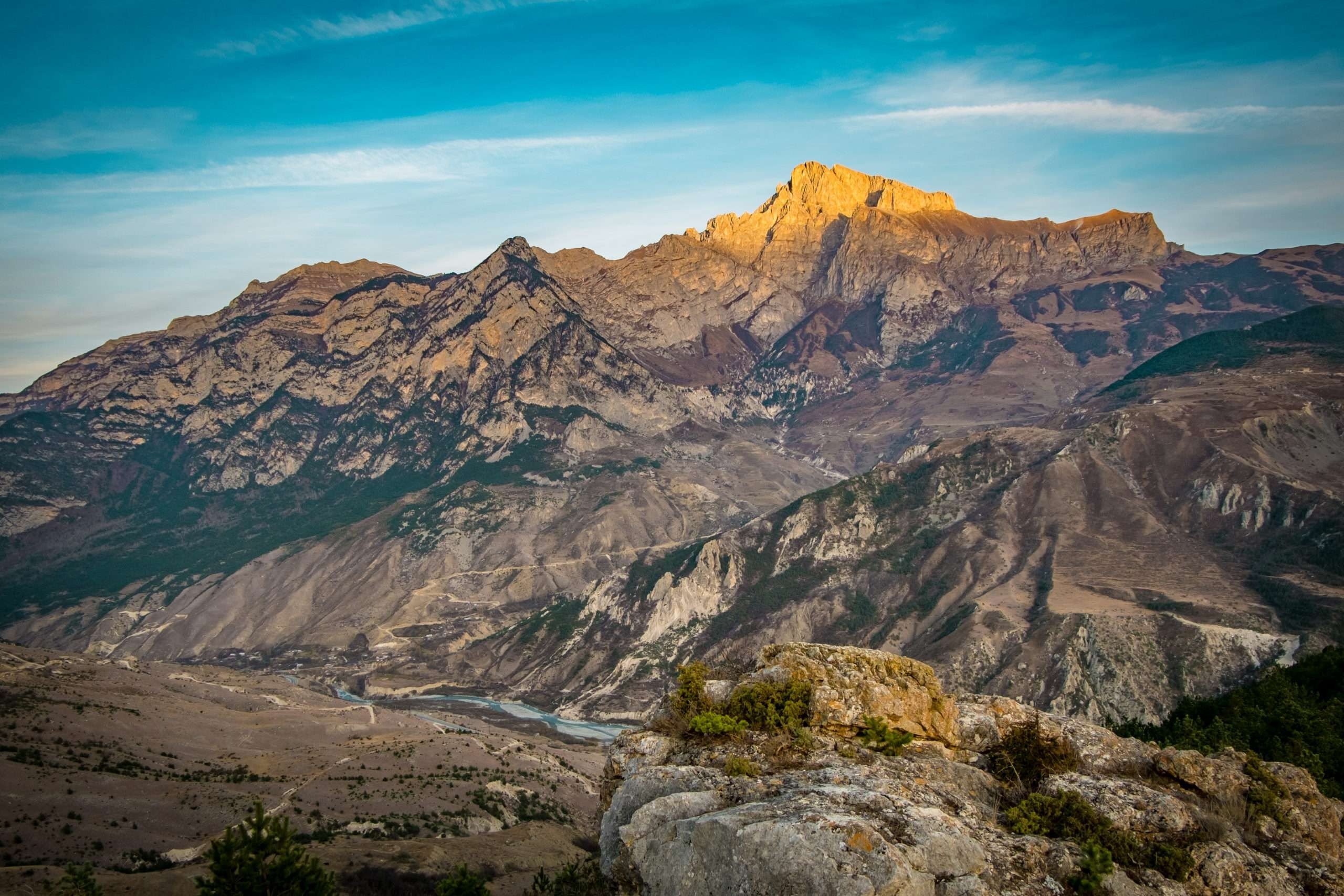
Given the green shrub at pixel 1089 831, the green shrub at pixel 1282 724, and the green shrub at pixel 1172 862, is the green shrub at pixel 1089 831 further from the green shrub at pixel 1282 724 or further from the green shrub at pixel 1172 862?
the green shrub at pixel 1282 724

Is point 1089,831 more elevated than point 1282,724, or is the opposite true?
point 1089,831

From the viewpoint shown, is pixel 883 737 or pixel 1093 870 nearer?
pixel 1093 870

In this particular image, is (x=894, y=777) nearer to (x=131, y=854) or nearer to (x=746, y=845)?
(x=746, y=845)

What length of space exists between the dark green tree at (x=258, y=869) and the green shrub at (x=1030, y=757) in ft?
111

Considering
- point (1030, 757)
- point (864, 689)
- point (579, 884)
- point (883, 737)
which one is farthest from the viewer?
point (579, 884)

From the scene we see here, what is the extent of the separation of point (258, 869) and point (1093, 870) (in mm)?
38144

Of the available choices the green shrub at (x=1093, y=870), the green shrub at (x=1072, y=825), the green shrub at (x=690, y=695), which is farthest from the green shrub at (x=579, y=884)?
the green shrub at (x=1093, y=870)

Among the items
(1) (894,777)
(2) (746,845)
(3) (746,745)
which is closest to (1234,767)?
(1) (894,777)

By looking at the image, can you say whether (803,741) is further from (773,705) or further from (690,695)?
(690,695)

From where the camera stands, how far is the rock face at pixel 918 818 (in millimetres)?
22938

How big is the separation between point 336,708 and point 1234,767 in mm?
197845

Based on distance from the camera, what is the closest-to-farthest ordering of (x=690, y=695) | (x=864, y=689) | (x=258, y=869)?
(x=864, y=689)
(x=690, y=695)
(x=258, y=869)

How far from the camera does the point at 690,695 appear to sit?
35250 mm

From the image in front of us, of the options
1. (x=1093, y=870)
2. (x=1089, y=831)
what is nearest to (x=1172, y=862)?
(x=1089, y=831)
